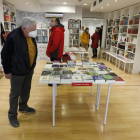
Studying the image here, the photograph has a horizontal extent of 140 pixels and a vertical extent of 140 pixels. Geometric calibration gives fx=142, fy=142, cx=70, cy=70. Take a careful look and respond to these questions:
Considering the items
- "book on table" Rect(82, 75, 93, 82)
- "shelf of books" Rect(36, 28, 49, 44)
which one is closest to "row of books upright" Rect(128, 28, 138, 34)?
"book on table" Rect(82, 75, 93, 82)

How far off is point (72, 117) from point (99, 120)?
0.47 m

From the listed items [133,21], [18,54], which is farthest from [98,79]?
[133,21]

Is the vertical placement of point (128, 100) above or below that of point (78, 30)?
below

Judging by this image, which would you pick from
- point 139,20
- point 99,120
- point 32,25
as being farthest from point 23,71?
point 139,20

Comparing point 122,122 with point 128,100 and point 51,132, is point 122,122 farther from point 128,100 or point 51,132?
point 51,132

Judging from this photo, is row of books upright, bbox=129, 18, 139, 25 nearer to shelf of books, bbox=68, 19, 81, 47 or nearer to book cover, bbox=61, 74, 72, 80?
shelf of books, bbox=68, 19, 81, 47

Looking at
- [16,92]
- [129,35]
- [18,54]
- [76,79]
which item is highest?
[129,35]

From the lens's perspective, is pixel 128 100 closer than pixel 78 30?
Yes

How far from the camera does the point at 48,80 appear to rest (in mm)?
2021

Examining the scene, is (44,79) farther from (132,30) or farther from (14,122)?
(132,30)

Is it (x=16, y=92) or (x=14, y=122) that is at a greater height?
(x=16, y=92)

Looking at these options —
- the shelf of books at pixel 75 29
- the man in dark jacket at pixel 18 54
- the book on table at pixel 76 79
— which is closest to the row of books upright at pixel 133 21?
the shelf of books at pixel 75 29

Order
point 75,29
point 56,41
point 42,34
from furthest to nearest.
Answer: point 75,29 → point 42,34 → point 56,41

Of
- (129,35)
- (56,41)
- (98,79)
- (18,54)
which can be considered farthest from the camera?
(129,35)
